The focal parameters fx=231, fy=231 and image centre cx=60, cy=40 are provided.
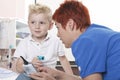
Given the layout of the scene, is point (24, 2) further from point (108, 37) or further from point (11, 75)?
point (108, 37)

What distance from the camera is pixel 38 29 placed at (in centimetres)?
167

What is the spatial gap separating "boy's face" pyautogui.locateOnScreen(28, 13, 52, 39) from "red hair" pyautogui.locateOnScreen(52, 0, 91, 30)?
452mm

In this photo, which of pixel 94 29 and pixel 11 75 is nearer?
pixel 94 29

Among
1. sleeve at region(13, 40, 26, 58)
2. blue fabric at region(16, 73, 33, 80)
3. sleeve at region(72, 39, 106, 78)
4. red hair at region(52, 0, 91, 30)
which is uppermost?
red hair at region(52, 0, 91, 30)

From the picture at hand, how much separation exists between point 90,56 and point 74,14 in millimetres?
265

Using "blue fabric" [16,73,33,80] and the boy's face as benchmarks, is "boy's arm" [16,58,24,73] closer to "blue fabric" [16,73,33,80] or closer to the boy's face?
"blue fabric" [16,73,33,80]

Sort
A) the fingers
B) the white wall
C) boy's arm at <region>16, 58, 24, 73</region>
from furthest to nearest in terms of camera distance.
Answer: the white wall
boy's arm at <region>16, 58, 24, 73</region>
the fingers

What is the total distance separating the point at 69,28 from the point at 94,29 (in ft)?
0.49

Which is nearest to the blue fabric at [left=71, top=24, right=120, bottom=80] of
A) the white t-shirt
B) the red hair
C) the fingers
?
the red hair

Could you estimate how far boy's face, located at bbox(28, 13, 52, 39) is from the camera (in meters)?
1.67

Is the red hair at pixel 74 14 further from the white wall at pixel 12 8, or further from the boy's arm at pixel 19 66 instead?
the white wall at pixel 12 8

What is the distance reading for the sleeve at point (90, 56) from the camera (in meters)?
1.03

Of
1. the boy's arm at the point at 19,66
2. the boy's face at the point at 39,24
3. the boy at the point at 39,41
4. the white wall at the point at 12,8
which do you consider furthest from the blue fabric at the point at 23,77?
the white wall at the point at 12,8

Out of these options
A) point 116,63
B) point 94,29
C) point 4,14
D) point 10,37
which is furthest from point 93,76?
point 4,14
